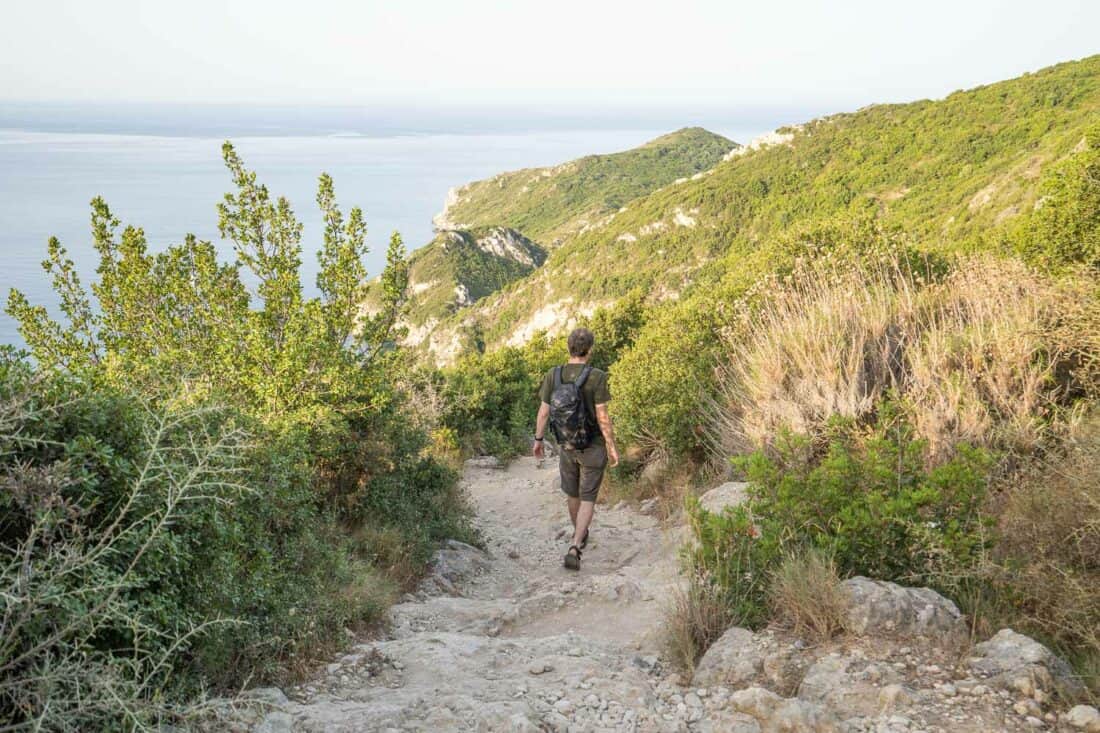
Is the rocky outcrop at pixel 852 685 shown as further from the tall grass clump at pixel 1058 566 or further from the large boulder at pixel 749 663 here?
the tall grass clump at pixel 1058 566

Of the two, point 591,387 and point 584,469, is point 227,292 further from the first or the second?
point 584,469

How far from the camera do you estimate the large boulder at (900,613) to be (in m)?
3.47

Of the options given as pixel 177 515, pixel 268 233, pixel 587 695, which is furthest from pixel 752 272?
pixel 177 515

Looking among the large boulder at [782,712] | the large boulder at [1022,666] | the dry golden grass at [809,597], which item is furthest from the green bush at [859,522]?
the large boulder at [782,712]

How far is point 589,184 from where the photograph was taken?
565 feet

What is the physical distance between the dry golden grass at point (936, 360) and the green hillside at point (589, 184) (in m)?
137

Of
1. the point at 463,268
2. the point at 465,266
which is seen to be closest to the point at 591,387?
the point at 463,268

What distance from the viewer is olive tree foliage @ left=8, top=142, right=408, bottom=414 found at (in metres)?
7.50

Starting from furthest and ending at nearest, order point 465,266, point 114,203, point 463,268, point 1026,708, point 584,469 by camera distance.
Answer: point 465,266, point 463,268, point 114,203, point 584,469, point 1026,708

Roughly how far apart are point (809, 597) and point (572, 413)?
3.16m

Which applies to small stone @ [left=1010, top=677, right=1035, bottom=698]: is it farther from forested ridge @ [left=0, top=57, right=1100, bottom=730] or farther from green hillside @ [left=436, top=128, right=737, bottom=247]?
green hillside @ [left=436, top=128, right=737, bottom=247]

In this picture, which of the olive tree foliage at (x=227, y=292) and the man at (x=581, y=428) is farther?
the olive tree foliage at (x=227, y=292)

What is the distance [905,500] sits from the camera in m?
3.87

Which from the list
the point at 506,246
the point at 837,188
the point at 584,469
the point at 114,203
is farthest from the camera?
the point at 506,246
